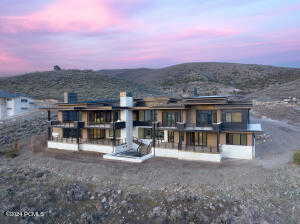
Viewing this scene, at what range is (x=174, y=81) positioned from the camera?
10588 cm

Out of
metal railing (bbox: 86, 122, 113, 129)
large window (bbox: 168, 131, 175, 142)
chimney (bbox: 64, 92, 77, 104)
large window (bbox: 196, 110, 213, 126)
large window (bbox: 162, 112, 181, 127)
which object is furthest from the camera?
chimney (bbox: 64, 92, 77, 104)

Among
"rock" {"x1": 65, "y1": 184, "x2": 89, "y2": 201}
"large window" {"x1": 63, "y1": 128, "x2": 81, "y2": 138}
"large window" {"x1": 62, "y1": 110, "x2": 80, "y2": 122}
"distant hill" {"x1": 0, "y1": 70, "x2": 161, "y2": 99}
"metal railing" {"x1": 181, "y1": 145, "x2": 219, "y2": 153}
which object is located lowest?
"rock" {"x1": 65, "y1": 184, "x2": 89, "y2": 201}

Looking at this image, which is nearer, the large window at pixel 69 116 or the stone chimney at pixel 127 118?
the stone chimney at pixel 127 118

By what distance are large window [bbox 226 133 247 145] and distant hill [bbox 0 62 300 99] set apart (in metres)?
31.7

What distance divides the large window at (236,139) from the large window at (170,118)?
528 cm

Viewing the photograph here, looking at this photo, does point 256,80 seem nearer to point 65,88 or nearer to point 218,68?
point 218,68

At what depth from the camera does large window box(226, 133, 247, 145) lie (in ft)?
77.8

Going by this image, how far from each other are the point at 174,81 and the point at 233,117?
8292cm

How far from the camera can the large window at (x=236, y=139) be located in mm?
23703

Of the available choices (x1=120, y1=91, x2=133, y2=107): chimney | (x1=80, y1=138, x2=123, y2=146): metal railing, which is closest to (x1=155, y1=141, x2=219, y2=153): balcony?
(x1=80, y1=138, x2=123, y2=146): metal railing

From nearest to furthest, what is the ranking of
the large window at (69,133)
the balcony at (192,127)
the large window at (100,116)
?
the balcony at (192,127), the large window at (100,116), the large window at (69,133)

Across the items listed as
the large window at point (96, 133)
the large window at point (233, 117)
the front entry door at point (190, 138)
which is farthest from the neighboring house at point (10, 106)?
the large window at point (233, 117)

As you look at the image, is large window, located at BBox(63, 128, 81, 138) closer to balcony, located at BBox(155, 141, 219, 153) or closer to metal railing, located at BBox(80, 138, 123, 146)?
metal railing, located at BBox(80, 138, 123, 146)

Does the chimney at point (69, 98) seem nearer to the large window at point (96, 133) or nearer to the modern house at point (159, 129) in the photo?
the modern house at point (159, 129)
